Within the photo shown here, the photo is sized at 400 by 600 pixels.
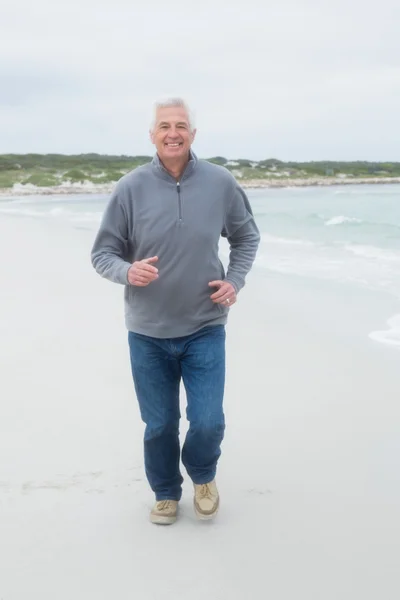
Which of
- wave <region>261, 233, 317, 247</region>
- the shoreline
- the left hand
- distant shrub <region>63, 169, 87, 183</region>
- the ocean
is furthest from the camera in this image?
distant shrub <region>63, 169, 87, 183</region>

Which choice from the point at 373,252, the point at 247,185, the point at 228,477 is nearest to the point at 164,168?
the point at 228,477

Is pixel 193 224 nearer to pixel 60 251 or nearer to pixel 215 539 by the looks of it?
pixel 215 539

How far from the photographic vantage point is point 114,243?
2967mm

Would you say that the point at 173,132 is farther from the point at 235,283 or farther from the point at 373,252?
the point at 373,252

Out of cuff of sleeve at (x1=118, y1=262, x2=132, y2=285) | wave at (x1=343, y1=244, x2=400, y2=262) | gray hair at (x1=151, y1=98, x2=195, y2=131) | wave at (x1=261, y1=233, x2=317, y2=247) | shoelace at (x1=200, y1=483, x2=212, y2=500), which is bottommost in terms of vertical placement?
wave at (x1=261, y1=233, x2=317, y2=247)

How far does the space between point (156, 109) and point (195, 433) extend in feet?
4.24

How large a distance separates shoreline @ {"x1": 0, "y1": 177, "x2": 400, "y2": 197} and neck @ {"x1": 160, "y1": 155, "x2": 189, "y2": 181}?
122 ft

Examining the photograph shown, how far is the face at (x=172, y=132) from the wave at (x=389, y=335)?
3.56m

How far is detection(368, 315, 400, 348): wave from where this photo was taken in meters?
5.97

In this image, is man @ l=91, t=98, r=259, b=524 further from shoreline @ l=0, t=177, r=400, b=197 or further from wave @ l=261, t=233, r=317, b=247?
shoreline @ l=0, t=177, r=400, b=197

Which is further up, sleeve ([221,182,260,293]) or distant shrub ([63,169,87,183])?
sleeve ([221,182,260,293])

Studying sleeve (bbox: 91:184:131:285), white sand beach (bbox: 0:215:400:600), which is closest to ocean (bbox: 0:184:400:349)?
white sand beach (bbox: 0:215:400:600)

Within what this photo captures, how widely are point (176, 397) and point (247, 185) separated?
75.6 metres

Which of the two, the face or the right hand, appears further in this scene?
the face
